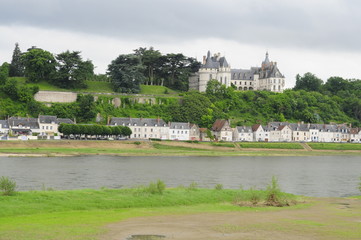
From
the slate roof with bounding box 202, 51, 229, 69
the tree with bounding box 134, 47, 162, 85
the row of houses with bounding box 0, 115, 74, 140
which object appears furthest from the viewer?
the slate roof with bounding box 202, 51, 229, 69

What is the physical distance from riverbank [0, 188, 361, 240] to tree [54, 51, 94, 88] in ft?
252

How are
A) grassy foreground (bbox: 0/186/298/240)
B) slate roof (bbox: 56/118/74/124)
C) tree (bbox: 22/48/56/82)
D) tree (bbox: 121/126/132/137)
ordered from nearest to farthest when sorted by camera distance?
grassy foreground (bbox: 0/186/298/240) < tree (bbox: 121/126/132/137) < slate roof (bbox: 56/118/74/124) < tree (bbox: 22/48/56/82)

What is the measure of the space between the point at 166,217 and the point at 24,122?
208 feet

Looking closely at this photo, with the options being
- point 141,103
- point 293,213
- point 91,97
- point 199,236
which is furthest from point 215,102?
point 199,236

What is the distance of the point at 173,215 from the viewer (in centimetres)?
2288

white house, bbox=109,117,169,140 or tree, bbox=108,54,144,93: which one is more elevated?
tree, bbox=108,54,144,93

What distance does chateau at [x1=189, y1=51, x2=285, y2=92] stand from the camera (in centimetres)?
11738

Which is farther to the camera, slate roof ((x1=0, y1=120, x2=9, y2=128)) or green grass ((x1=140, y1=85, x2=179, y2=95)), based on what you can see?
green grass ((x1=140, y1=85, x2=179, y2=95))

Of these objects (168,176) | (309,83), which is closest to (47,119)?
(168,176)

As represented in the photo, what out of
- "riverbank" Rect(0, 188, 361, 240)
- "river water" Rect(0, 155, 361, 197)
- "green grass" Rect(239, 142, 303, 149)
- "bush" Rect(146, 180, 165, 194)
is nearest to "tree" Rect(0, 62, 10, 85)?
"river water" Rect(0, 155, 361, 197)

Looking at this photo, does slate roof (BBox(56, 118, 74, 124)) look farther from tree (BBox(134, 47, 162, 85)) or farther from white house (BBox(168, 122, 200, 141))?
tree (BBox(134, 47, 162, 85))

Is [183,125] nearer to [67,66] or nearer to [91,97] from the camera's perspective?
[91,97]

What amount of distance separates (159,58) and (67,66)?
22888mm

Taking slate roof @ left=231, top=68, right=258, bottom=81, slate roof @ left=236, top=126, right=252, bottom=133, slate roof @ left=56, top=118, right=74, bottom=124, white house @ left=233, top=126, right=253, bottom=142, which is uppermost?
slate roof @ left=231, top=68, right=258, bottom=81
